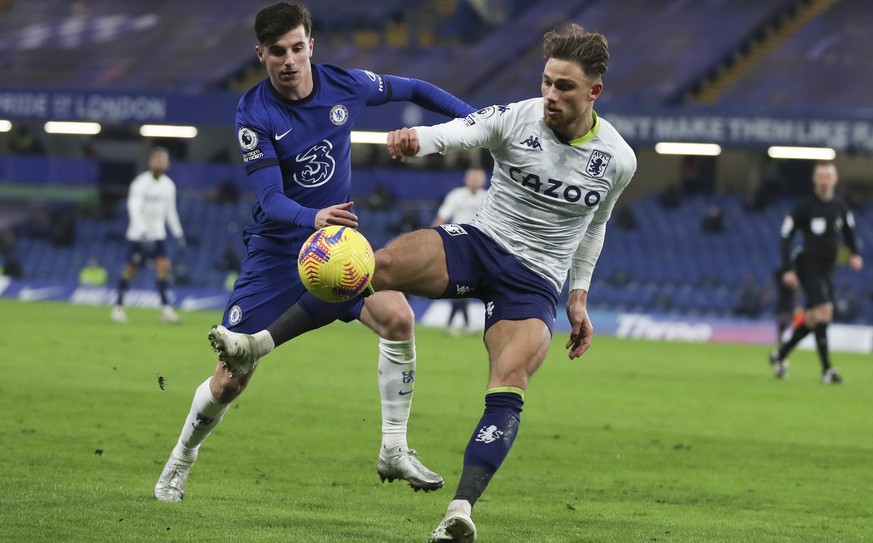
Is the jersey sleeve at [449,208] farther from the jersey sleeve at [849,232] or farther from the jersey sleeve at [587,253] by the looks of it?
the jersey sleeve at [587,253]

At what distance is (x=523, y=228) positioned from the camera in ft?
21.1

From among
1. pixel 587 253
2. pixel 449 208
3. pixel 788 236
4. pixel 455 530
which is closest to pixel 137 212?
pixel 449 208

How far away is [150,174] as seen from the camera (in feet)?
69.3

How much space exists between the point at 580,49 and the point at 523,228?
35.0 inches

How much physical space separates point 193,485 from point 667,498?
2587 millimetres

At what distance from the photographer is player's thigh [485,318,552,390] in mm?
6020

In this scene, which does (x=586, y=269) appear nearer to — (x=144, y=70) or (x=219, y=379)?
(x=219, y=379)

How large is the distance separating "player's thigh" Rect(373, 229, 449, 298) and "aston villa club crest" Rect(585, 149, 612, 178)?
764 mm

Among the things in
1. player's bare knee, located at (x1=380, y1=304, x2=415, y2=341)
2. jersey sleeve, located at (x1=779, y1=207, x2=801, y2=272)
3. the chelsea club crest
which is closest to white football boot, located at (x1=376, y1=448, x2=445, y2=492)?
player's bare knee, located at (x1=380, y1=304, x2=415, y2=341)

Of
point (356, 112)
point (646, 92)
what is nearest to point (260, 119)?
point (356, 112)

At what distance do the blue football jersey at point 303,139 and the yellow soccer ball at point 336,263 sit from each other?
789 millimetres

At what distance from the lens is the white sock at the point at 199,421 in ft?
22.7

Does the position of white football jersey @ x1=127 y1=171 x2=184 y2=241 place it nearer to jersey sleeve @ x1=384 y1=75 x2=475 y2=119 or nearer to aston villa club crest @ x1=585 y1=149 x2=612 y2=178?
jersey sleeve @ x1=384 y1=75 x2=475 y2=119

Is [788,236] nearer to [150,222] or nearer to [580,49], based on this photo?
[150,222]
